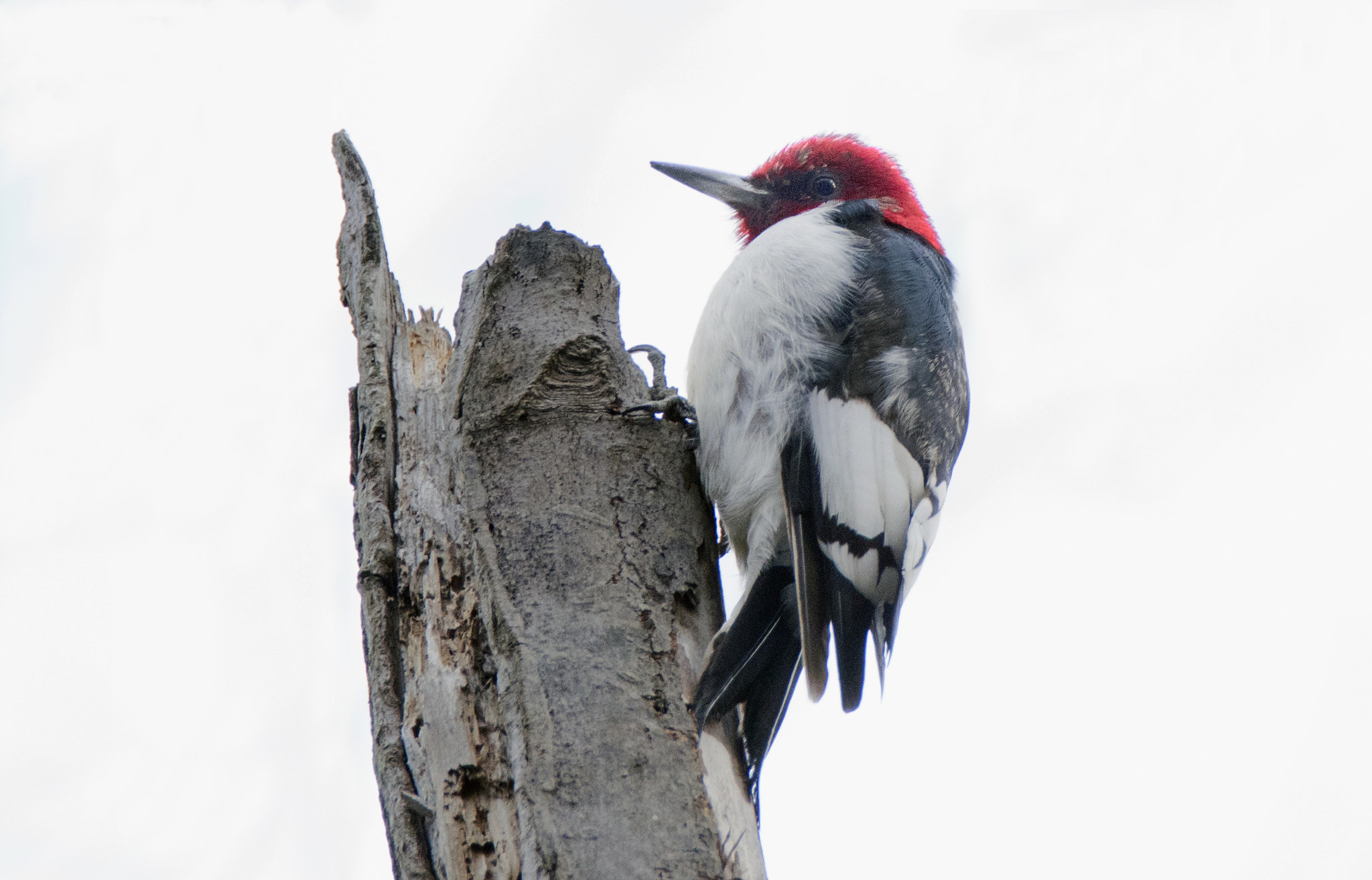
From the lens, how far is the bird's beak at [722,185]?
3.68 m

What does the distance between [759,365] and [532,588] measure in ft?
3.36

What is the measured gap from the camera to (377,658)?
6.15 feet

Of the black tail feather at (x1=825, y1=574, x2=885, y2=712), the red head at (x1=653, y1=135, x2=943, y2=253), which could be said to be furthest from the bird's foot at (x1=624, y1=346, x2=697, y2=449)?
the red head at (x1=653, y1=135, x2=943, y2=253)

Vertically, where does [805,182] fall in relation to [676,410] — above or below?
above

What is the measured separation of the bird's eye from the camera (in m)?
3.63

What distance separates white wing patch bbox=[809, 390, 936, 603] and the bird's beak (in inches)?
52.4

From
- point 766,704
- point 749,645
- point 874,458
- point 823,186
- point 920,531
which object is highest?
point 823,186

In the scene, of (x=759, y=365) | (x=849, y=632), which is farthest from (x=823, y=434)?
(x=849, y=632)

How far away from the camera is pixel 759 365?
2.60m

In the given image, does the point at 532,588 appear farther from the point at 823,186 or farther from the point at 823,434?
the point at 823,186

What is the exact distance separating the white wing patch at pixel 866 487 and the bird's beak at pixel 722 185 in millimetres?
1332

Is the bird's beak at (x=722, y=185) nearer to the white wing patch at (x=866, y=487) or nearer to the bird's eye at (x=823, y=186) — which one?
the bird's eye at (x=823, y=186)

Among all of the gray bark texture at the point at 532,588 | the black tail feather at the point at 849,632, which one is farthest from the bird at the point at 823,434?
the gray bark texture at the point at 532,588

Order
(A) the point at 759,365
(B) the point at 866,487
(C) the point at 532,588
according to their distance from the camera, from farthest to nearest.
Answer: (A) the point at 759,365 → (B) the point at 866,487 → (C) the point at 532,588
